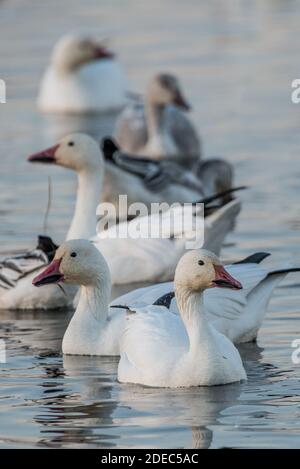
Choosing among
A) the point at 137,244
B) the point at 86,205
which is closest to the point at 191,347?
the point at 137,244

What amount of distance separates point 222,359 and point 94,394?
0.76 meters

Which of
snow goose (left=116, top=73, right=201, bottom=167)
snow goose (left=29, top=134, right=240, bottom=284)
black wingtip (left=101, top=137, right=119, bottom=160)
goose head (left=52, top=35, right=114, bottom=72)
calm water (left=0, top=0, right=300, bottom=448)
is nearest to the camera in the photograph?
calm water (left=0, top=0, right=300, bottom=448)

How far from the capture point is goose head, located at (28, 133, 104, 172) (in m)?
13.1

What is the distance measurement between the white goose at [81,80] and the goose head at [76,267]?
11.3m

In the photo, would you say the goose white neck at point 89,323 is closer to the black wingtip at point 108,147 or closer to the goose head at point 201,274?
the goose head at point 201,274

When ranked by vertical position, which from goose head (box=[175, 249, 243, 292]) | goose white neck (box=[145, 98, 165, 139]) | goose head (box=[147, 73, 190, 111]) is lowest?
goose head (box=[175, 249, 243, 292])

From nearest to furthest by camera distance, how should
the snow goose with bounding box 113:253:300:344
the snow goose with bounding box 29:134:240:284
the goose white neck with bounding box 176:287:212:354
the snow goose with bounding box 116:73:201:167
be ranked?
1. the goose white neck with bounding box 176:287:212:354
2. the snow goose with bounding box 113:253:300:344
3. the snow goose with bounding box 29:134:240:284
4. the snow goose with bounding box 116:73:201:167

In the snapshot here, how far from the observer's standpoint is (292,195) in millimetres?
15625

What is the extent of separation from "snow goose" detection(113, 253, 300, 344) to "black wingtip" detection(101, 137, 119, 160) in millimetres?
4058

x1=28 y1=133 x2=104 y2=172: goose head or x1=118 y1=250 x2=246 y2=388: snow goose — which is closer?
x1=118 y1=250 x2=246 y2=388: snow goose

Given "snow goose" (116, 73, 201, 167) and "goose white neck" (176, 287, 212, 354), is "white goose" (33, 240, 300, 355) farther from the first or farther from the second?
"snow goose" (116, 73, 201, 167)

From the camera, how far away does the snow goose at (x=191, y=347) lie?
929cm

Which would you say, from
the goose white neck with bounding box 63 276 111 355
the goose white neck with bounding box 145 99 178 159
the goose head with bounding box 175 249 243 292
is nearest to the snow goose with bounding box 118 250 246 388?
the goose head with bounding box 175 249 243 292
